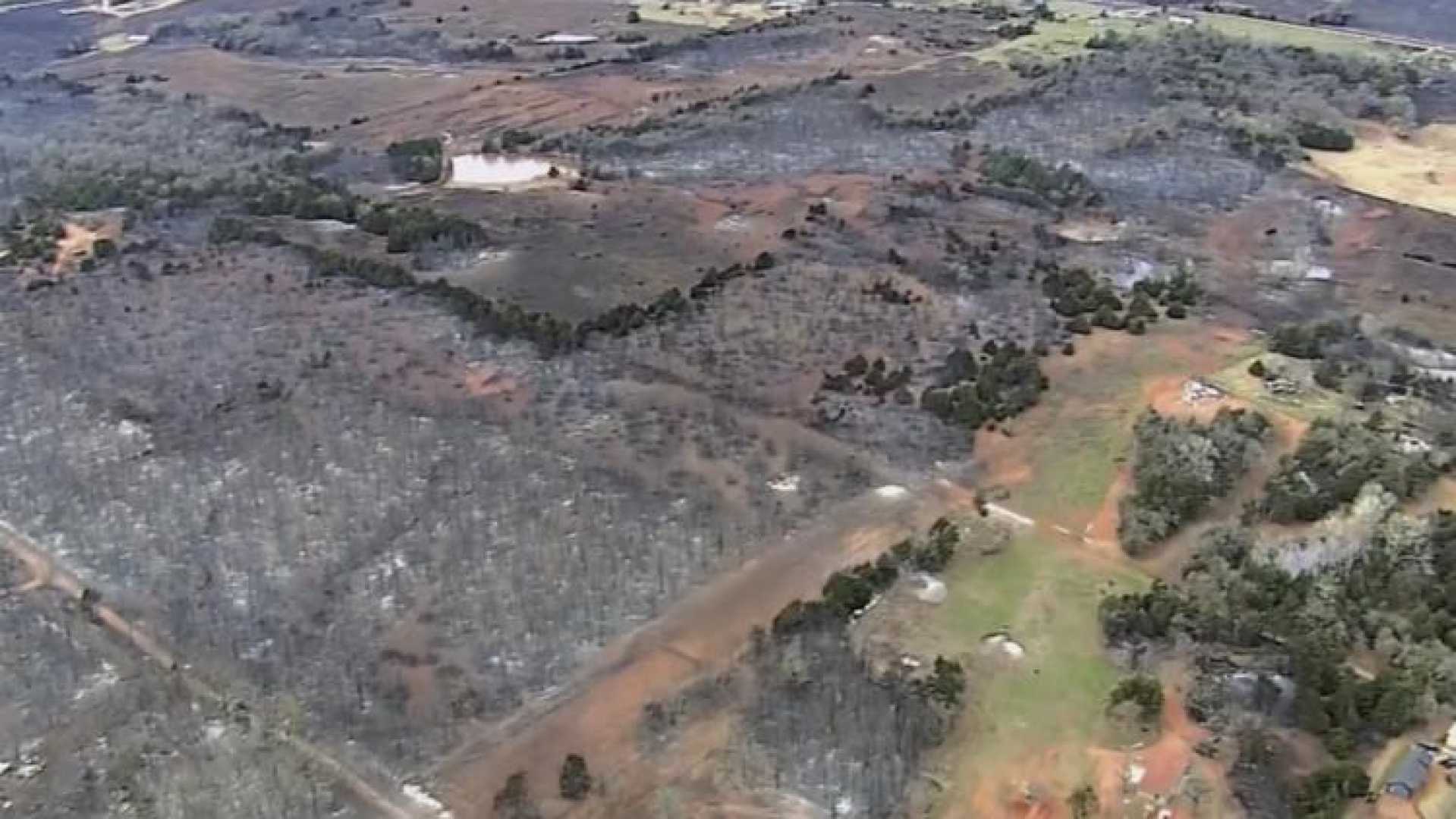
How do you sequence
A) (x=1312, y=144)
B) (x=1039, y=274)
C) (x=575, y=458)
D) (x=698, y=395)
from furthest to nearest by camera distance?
(x=1312, y=144) → (x=1039, y=274) → (x=698, y=395) → (x=575, y=458)

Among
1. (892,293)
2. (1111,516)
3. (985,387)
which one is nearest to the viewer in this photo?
(1111,516)

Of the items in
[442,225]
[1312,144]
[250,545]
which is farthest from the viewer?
[1312,144]

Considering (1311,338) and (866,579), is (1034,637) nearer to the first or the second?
(866,579)

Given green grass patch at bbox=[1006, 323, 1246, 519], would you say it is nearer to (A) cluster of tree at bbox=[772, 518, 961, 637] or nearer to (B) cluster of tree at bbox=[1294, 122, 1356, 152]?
(A) cluster of tree at bbox=[772, 518, 961, 637]

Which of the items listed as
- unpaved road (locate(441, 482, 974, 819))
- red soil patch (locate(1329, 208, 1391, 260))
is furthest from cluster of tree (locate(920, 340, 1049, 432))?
red soil patch (locate(1329, 208, 1391, 260))

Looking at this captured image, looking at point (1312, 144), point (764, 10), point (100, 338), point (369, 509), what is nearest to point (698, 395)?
point (369, 509)

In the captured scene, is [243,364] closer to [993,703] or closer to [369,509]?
[369,509]

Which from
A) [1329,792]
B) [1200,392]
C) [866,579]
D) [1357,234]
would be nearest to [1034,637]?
[866,579]
